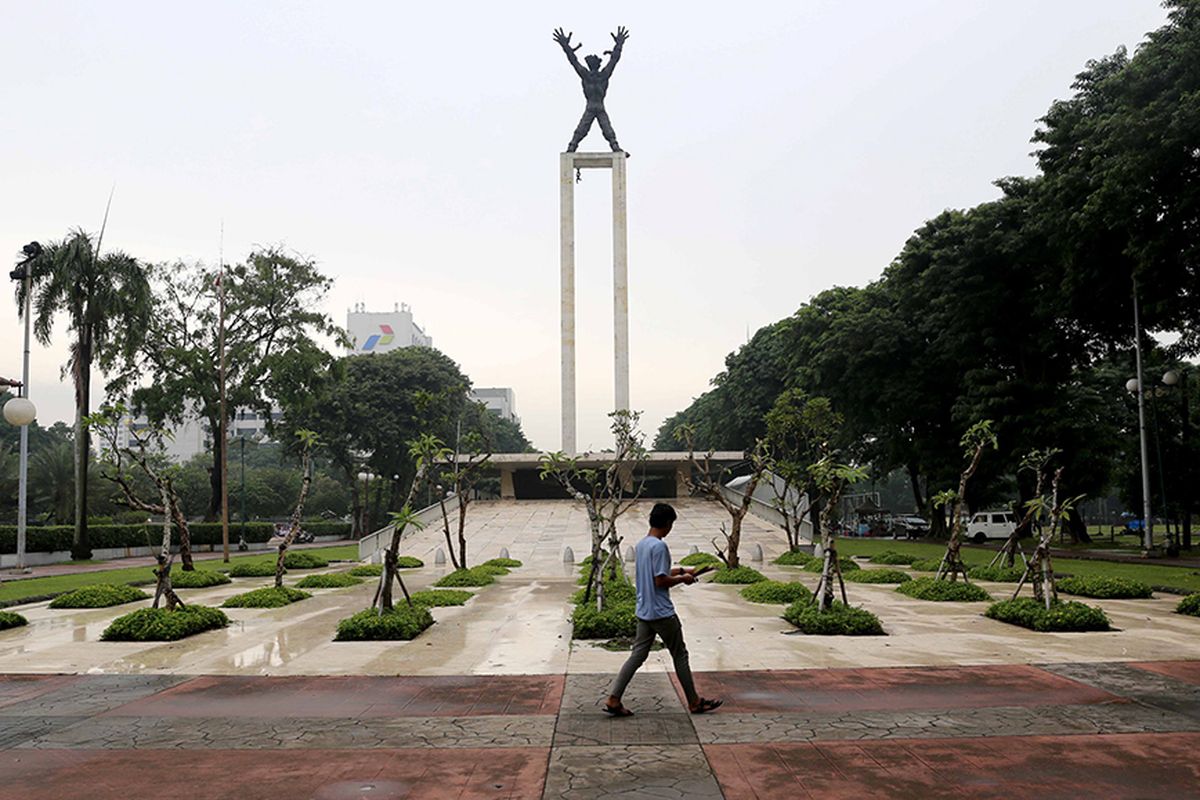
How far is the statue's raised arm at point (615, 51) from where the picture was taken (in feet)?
162

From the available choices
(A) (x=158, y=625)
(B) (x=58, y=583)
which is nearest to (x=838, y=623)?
(A) (x=158, y=625)

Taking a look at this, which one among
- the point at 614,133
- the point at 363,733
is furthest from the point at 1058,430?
the point at 614,133

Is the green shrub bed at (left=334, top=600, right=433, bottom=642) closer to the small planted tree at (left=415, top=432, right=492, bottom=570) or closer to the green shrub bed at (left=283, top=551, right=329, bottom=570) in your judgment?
the small planted tree at (left=415, top=432, right=492, bottom=570)

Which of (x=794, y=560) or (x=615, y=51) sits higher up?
(x=615, y=51)

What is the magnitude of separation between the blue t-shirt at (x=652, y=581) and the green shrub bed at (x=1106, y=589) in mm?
11054

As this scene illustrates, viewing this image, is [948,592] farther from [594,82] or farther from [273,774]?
Result: [594,82]

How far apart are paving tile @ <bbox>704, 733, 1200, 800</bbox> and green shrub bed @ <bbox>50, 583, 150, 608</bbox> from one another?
13029mm

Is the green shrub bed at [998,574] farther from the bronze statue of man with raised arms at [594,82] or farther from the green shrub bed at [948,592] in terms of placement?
the bronze statue of man with raised arms at [594,82]

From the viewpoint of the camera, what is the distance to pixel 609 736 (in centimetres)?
643

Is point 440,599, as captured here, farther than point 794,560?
No

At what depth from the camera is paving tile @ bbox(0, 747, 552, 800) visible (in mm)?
5273

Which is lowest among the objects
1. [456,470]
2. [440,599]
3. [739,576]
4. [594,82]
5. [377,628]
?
[739,576]

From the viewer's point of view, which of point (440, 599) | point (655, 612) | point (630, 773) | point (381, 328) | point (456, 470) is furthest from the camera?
point (381, 328)

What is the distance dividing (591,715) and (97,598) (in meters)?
11.8
